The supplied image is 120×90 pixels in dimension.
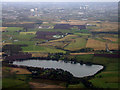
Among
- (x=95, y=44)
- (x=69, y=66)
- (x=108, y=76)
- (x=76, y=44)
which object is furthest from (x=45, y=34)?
(x=108, y=76)

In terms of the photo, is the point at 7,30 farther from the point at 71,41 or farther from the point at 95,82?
the point at 95,82

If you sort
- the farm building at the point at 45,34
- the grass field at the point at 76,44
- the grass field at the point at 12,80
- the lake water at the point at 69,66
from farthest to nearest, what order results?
the farm building at the point at 45,34 < the grass field at the point at 76,44 < the lake water at the point at 69,66 < the grass field at the point at 12,80

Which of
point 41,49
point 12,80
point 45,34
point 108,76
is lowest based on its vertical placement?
point 108,76

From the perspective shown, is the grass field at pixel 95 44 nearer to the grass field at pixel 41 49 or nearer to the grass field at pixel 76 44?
the grass field at pixel 76 44

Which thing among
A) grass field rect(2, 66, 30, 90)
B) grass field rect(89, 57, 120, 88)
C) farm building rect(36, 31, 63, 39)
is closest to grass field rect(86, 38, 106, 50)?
grass field rect(89, 57, 120, 88)

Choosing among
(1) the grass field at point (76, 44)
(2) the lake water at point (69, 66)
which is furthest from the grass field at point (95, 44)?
(2) the lake water at point (69, 66)

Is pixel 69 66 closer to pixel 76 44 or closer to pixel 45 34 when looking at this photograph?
pixel 76 44

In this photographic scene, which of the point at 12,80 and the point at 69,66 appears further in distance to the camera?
the point at 69,66

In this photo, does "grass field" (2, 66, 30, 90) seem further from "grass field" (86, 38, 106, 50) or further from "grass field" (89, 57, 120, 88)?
"grass field" (86, 38, 106, 50)
